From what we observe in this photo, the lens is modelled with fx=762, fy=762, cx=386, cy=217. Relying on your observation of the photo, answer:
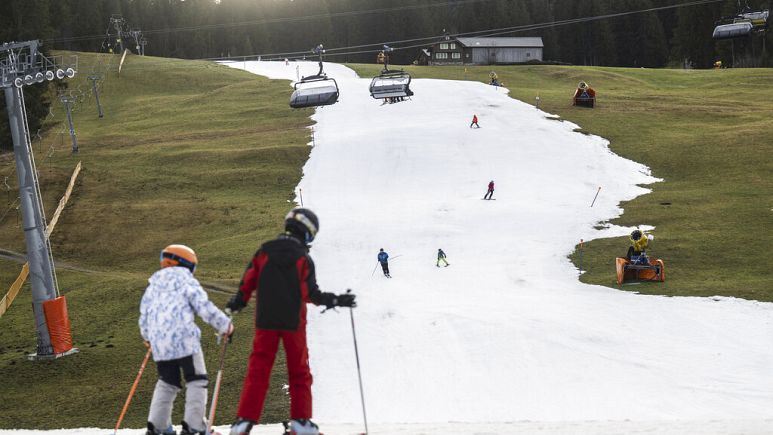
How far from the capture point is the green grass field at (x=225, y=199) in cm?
2119

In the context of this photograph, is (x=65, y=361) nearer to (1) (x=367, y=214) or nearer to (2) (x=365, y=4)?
(1) (x=367, y=214)

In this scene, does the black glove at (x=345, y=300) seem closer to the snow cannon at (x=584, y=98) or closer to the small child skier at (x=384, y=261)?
the small child skier at (x=384, y=261)

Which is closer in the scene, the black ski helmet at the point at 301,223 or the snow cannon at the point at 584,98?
the black ski helmet at the point at 301,223

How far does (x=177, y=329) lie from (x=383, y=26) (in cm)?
14553

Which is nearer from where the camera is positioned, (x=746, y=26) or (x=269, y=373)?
(x=269, y=373)

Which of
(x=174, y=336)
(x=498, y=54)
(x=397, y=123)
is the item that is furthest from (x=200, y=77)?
(x=174, y=336)

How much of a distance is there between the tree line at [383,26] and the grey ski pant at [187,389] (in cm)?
12902

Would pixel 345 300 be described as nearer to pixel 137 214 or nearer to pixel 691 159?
pixel 137 214

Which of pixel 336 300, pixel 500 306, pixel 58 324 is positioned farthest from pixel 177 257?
pixel 500 306

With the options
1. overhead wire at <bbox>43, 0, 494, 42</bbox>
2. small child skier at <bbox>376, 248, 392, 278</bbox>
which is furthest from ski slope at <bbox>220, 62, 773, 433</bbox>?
overhead wire at <bbox>43, 0, 494, 42</bbox>

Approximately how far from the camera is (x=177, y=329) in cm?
856

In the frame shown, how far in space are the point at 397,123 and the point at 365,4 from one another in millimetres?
96464

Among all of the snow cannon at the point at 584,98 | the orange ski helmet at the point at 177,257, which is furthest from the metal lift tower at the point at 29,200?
the snow cannon at the point at 584,98

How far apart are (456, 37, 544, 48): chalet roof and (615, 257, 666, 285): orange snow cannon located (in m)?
104
